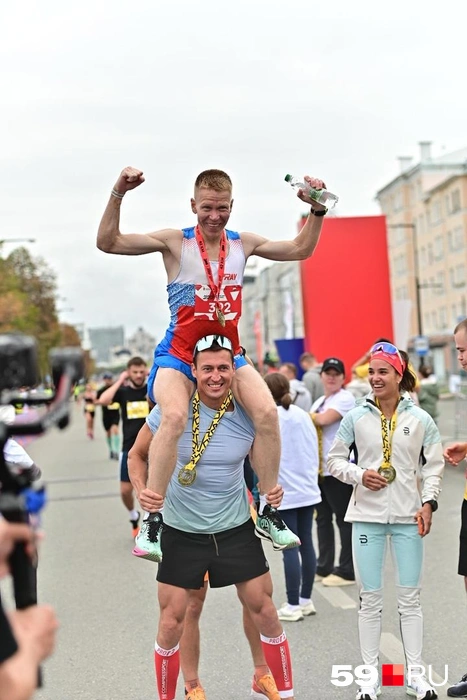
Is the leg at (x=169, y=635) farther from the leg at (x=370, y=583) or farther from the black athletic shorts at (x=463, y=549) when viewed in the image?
the black athletic shorts at (x=463, y=549)

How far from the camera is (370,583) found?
18.8 ft

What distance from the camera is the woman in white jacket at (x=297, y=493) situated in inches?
300

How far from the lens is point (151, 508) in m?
5.03

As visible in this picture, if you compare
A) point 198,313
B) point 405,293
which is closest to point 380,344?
point 198,313

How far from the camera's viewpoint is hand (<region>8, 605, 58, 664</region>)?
8.11ft

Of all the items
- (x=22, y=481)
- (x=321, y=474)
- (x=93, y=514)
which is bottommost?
(x=93, y=514)

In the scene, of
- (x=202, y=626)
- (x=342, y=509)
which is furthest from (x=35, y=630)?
(x=342, y=509)

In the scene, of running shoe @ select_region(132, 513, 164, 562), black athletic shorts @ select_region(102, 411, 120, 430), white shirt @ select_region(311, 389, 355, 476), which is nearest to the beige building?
black athletic shorts @ select_region(102, 411, 120, 430)

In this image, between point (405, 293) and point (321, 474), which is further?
point (405, 293)

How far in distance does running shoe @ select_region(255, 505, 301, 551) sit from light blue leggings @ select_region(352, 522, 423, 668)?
621 millimetres

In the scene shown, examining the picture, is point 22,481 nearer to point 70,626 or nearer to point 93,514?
point 70,626

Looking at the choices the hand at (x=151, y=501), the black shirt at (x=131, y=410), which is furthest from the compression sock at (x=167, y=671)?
the black shirt at (x=131, y=410)

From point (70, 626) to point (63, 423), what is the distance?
538 centimetres

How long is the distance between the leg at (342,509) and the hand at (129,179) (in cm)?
467
